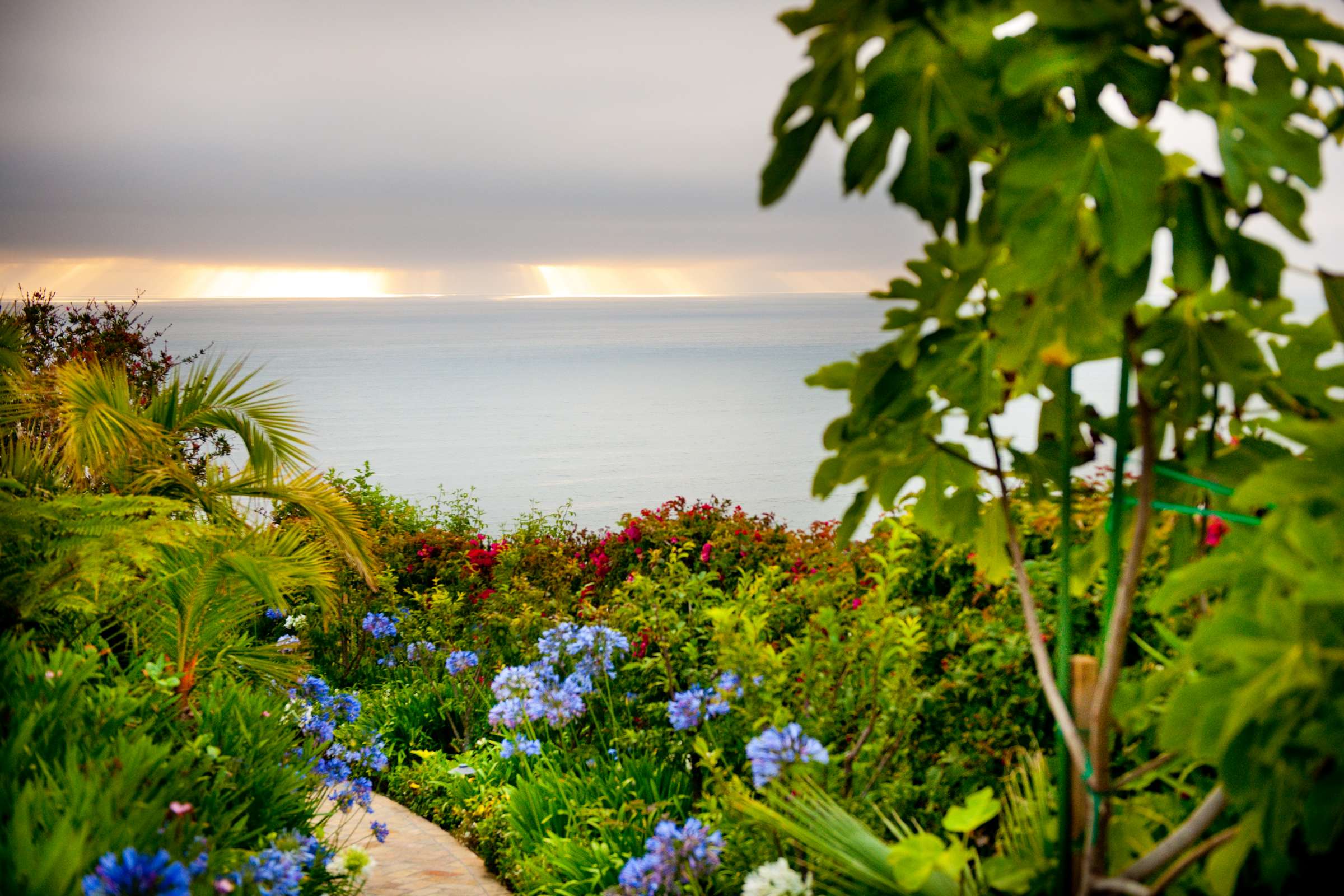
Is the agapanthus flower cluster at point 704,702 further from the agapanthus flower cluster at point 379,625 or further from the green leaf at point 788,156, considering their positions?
the agapanthus flower cluster at point 379,625

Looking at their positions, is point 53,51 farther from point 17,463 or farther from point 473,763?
point 473,763

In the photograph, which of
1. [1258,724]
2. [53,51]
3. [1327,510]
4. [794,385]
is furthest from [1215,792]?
[794,385]

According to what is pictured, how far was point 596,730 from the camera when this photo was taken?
4141 mm

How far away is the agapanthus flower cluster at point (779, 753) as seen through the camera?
2238mm

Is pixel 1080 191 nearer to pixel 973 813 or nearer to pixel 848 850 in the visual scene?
pixel 973 813

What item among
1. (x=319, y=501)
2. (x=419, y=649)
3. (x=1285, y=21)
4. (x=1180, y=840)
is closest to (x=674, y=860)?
(x=1180, y=840)

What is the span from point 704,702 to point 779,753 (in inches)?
31.9

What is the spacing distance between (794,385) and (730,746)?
177ft

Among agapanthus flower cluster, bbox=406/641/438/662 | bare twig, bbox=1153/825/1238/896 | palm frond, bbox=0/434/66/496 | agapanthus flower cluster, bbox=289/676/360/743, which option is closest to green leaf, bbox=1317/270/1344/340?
bare twig, bbox=1153/825/1238/896

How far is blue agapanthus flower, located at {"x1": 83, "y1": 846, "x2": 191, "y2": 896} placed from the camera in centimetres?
140

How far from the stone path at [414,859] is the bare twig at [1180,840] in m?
2.88

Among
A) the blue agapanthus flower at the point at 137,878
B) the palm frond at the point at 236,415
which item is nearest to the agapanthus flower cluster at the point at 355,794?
the palm frond at the point at 236,415

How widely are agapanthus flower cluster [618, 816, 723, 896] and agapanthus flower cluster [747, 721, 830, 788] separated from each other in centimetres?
31

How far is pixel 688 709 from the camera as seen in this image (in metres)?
3.00
